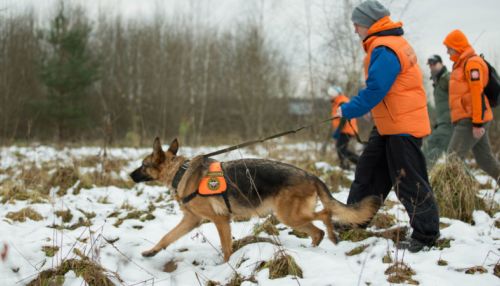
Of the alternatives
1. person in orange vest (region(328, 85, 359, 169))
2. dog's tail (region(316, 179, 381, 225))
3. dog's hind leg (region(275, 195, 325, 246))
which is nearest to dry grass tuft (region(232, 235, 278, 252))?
dog's hind leg (region(275, 195, 325, 246))

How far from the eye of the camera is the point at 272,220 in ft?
15.5

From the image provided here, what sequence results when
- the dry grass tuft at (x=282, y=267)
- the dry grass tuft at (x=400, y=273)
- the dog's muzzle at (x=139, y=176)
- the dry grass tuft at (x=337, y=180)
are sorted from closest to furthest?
the dry grass tuft at (x=400, y=273)
the dry grass tuft at (x=282, y=267)
the dog's muzzle at (x=139, y=176)
the dry grass tuft at (x=337, y=180)

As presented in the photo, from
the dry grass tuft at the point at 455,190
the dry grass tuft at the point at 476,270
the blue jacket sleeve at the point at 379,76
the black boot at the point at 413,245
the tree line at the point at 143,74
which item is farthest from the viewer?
the tree line at the point at 143,74

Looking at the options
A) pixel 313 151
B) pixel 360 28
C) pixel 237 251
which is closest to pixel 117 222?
pixel 237 251

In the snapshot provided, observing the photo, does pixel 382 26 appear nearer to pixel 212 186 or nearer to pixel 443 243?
pixel 443 243

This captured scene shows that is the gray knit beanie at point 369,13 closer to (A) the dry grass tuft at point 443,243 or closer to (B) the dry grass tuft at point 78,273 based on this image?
(A) the dry grass tuft at point 443,243

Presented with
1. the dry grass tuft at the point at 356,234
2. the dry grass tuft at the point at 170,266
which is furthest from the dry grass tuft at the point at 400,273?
the dry grass tuft at the point at 170,266

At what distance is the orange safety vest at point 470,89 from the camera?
4715 millimetres

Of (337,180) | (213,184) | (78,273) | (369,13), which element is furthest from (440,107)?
(78,273)

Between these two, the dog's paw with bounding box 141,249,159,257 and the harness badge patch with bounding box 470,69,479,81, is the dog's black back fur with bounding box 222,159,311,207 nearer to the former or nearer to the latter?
the dog's paw with bounding box 141,249,159,257

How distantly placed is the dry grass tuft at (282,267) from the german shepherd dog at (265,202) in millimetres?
694

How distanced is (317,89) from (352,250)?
8.28 m

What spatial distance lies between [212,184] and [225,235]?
530 millimetres

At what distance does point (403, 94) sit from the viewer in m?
3.45
